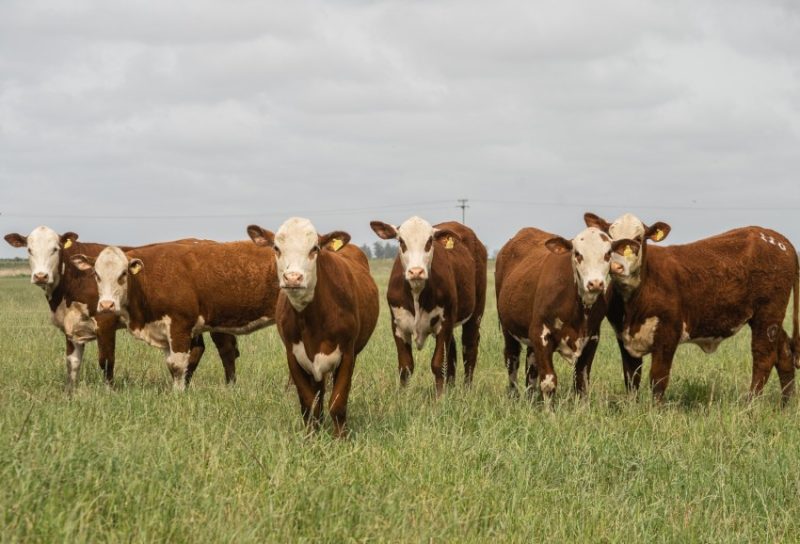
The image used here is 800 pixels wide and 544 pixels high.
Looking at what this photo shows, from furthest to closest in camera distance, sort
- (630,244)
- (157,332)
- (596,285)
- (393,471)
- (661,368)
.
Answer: (157,332)
(661,368)
(630,244)
(596,285)
(393,471)

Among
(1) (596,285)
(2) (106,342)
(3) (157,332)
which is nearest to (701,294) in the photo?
(1) (596,285)

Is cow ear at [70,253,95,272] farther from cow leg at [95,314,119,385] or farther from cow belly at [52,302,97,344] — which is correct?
cow belly at [52,302,97,344]

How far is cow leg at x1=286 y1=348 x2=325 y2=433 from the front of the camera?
6922 mm

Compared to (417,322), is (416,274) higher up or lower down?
higher up

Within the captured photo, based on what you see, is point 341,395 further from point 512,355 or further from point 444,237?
point 512,355

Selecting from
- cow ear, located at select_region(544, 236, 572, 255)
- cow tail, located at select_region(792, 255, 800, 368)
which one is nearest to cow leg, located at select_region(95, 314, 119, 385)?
cow ear, located at select_region(544, 236, 572, 255)

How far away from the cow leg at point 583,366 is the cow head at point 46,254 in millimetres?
6421

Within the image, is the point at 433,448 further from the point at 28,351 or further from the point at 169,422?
the point at 28,351

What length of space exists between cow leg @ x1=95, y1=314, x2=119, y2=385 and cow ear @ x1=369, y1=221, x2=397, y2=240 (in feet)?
10.8

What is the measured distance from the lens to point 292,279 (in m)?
6.30

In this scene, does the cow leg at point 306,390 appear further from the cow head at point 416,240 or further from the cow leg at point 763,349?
the cow leg at point 763,349

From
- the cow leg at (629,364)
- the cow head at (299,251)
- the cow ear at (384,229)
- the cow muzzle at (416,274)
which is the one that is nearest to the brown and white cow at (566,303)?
the cow leg at (629,364)

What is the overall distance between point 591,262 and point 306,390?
2880 mm

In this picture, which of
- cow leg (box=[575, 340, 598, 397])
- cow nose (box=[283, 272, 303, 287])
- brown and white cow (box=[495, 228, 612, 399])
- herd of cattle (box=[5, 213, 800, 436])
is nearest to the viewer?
cow nose (box=[283, 272, 303, 287])
